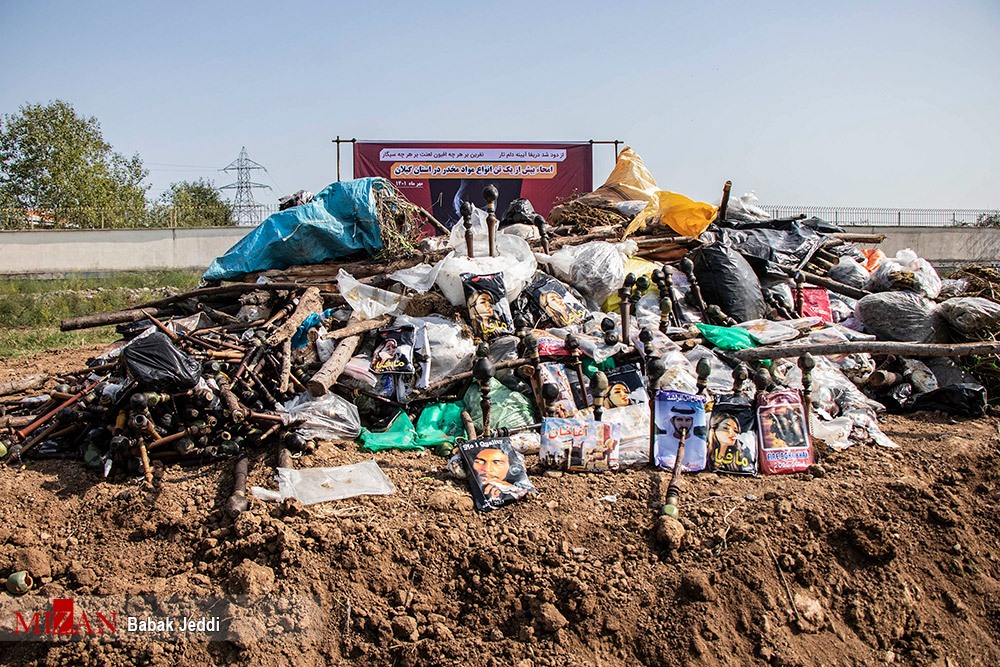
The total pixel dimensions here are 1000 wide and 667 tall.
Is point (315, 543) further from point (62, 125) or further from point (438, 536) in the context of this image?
point (62, 125)

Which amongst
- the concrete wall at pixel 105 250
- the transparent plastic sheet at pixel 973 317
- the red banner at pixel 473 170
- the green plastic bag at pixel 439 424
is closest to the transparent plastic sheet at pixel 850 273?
the transparent plastic sheet at pixel 973 317

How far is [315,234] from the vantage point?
607cm

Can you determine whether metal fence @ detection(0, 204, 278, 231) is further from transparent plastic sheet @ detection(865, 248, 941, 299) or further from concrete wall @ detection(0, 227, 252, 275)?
transparent plastic sheet @ detection(865, 248, 941, 299)

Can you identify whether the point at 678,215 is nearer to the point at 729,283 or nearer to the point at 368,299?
the point at 729,283

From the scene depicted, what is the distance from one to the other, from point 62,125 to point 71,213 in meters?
3.24

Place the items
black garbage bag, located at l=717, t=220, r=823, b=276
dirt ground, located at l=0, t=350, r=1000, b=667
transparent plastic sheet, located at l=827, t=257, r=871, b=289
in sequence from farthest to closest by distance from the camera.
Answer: transparent plastic sheet, located at l=827, t=257, r=871, b=289, black garbage bag, located at l=717, t=220, r=823, b=276, dirt ground, located at l=0, t=350, r=1000, b=667

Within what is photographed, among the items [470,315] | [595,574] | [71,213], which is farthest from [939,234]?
[71,213]

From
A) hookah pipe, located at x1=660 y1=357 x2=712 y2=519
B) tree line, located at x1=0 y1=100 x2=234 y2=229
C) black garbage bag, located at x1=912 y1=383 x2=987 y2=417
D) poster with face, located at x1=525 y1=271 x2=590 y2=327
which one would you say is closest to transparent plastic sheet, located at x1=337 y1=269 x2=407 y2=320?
poster with face, located at x1=525 y1=271 x2=590 y2=327

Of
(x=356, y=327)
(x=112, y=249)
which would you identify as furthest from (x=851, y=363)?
(x=112, y=249)

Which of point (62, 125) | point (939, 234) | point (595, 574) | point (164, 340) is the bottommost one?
point (595, 574)

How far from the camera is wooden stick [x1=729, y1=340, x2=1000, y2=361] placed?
4.32 m

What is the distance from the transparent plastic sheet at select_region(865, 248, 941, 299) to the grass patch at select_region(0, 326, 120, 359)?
8896mm

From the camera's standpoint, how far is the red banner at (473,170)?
1318 cm

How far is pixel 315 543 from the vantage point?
2.98m
